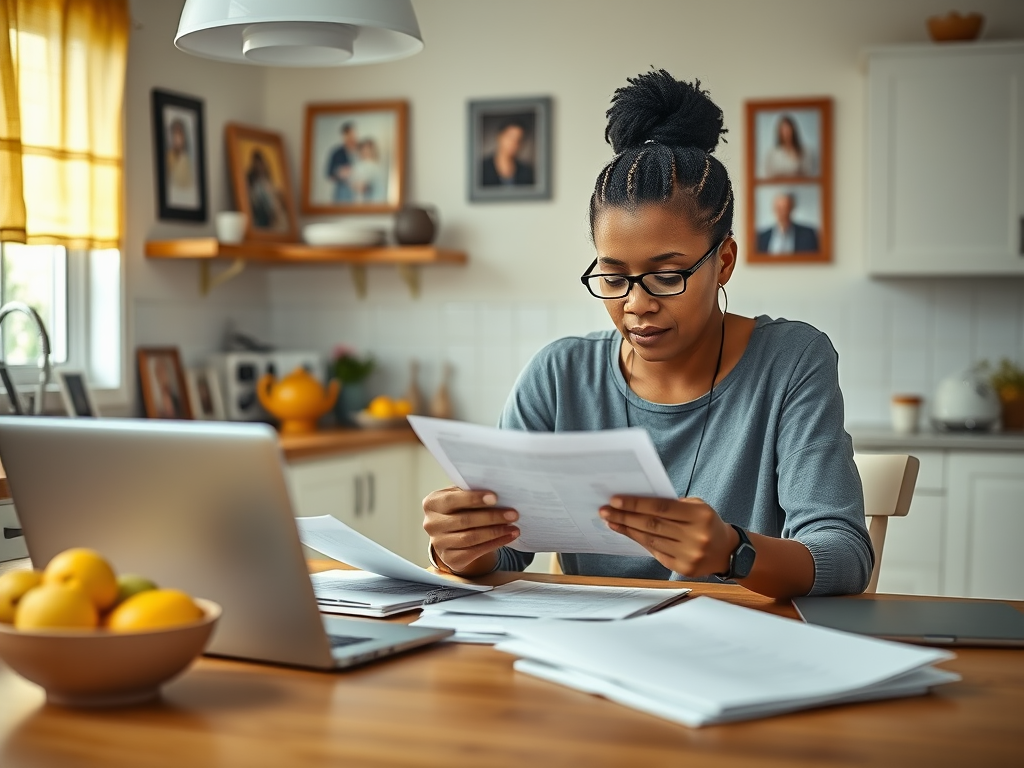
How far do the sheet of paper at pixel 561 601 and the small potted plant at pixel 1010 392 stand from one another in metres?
2.77

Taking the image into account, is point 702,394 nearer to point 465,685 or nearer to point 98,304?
point 465,685

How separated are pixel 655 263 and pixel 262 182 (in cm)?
292

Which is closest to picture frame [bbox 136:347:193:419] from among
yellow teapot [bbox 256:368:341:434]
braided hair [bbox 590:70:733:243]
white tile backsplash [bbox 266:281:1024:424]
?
white tile backsplash [bbox 266:281:1024:424]

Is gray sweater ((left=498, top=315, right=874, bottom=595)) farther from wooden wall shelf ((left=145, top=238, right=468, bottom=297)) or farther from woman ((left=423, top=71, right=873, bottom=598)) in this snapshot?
wooden wall shelf ((left=145, top=238, right=468, bottom=297))

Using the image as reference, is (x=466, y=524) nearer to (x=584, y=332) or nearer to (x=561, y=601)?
(x=561, y=601)

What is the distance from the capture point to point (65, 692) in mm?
964

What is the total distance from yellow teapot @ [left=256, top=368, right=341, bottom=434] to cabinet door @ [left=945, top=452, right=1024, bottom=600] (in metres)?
2.02

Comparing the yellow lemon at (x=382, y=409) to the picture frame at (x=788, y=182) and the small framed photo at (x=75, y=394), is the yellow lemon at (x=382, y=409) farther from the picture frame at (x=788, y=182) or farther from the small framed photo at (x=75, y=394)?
the picture frame at (x=788, y=182)

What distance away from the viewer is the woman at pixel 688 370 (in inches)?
65.6

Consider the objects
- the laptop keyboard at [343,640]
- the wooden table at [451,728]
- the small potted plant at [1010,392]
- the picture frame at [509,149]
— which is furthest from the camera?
the picture frame at [509,149]

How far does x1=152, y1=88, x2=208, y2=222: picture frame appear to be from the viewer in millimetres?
3846

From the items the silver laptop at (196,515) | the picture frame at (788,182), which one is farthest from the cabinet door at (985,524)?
the silver laptop at (196,515)

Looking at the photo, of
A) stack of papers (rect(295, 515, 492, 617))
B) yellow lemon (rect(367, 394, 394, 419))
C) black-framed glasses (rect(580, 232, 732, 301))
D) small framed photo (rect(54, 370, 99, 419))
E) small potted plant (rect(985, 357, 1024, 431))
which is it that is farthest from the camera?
yellow lemon (rect(367, 394, 394, 419))

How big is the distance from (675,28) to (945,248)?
3.95 feet
